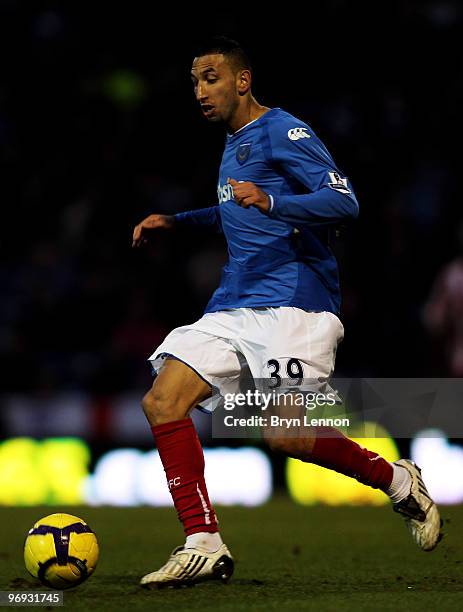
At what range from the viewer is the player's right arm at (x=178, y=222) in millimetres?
5273

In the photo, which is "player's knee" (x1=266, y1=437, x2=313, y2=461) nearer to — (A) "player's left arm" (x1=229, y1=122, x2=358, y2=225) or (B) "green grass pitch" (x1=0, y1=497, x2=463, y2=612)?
(B) "green grass pitch" (x1=0, y1=497, x2=463, y2=612)

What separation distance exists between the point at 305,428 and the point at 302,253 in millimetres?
A: 673

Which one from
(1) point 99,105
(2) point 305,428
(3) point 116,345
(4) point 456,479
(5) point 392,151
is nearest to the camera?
(2) point 305,428

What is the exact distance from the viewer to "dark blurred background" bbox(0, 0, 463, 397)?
10.7 metres

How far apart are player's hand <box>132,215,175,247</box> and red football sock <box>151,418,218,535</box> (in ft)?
3.02

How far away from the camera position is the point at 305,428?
185 inches

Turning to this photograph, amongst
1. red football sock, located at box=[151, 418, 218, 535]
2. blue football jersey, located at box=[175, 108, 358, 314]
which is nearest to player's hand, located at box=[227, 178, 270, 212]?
blue football jersey, located at box=[175, 108, 358, 314]

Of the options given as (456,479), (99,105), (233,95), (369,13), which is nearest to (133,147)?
(99,105)

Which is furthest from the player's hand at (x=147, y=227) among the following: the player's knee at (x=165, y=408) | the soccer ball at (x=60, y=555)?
the soccer ball at (x=60, y=555)

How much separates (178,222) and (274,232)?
640mm

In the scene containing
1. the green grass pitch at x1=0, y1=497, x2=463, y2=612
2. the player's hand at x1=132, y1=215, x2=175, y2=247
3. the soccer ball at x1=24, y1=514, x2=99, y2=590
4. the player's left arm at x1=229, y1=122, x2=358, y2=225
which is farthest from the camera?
the player's hand at x1=132, y1=215, x2=175, y2=247

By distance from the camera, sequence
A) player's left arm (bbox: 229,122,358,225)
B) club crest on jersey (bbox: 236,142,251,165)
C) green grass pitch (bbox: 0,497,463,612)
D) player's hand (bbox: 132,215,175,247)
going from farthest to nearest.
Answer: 1. player's hand (bbox: 132,215,175,247)
2. club crest on jersey (bbox: 236,142,251,165)
3. player's left arm (bbox: 229,122,358,225)
4. green grass pitch (bbox: 0,497,463,612)

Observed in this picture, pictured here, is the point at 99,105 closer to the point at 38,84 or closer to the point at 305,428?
the point at 38,84

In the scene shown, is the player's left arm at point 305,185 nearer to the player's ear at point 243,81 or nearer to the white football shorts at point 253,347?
the player's ear at point 243,81
